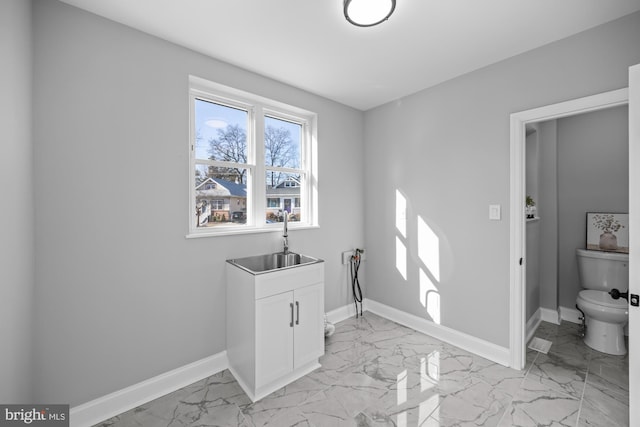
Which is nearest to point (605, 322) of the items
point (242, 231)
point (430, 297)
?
point (430, 297)

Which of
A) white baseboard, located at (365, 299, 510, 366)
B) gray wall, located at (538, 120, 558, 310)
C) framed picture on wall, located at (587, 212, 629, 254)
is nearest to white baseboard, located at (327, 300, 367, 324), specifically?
white baseboard, located at (365, 299, 510, 366)

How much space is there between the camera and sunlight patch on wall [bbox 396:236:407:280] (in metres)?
3.12

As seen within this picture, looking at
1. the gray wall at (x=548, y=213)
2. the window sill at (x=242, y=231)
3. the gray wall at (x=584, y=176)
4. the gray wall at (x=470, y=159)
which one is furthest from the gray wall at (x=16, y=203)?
the gray wall at (x=584, y=176)

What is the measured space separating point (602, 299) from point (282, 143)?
3.51 m

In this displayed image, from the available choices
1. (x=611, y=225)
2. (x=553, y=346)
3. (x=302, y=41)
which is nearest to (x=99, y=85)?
(x=302, y=41)

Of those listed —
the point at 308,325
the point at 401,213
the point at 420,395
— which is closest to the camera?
the point at 420,395

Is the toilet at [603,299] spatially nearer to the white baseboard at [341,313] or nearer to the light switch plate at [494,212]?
the light switch plate at [494,212]

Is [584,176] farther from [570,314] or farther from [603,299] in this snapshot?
[570,314]

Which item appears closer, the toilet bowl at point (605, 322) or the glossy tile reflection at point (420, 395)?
the glossy tile reflection at point (420, 395)

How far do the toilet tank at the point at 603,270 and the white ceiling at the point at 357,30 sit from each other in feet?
7.27

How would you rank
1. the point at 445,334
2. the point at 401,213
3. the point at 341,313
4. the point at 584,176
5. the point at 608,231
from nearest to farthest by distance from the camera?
the point at 445,334 < the point at 608,231 < the point at 584,176 < the point at 401,213 < the point at 341,313

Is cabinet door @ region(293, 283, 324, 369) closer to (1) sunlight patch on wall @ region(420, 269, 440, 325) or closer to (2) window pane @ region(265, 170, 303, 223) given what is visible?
(2) window pane @ region(265, 170, 303, 223)

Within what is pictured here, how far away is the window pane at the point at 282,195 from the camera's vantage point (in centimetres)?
276

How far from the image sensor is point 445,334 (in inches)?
107
